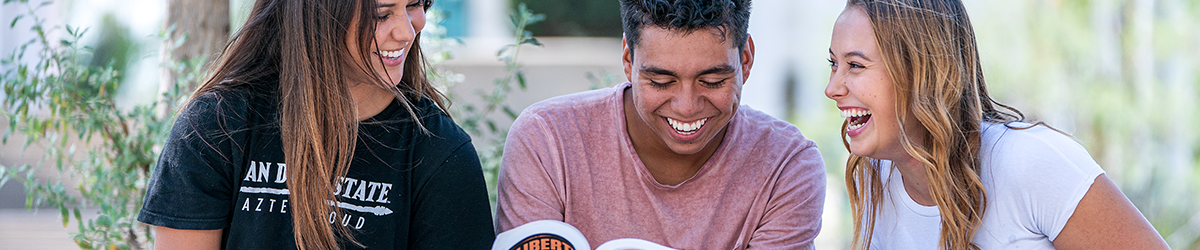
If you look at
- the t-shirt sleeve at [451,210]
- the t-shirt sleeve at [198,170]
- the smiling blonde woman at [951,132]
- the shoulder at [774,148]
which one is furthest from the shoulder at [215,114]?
the smiling blonde woman at [951,132]

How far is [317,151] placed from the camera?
6.02 feet

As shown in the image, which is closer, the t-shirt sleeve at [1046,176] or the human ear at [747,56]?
the t-shirt sleeve at [1046,176]

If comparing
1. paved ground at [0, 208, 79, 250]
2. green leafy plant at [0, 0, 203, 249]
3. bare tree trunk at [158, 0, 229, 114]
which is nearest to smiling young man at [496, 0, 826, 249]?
green leafy plant at [0, 0, 203, 249]

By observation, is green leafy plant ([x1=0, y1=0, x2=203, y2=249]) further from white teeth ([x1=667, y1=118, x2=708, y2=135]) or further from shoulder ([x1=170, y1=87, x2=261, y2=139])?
white teeth ([x1=667, y1=118, x2=708, y2=135])

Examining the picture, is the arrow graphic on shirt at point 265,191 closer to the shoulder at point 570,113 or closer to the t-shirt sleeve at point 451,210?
the t-shirt sleeve at point 451,210

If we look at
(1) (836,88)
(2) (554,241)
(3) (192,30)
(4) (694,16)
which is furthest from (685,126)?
(3) (192,30)

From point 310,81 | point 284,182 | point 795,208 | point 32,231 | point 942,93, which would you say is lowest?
point 32,231

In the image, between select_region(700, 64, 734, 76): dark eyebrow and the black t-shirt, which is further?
select_region(700, 64, 734, 76): dark eyebrow

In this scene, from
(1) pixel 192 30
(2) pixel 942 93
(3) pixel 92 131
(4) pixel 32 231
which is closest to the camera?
(2) pixel 942 93

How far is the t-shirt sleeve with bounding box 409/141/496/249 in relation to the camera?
1.97m

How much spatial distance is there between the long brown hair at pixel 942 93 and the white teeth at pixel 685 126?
49 cm

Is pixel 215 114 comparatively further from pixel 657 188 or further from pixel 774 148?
pixel 774 148

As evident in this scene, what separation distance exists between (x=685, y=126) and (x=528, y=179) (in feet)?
1.43

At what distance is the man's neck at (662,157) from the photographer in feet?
7.88
